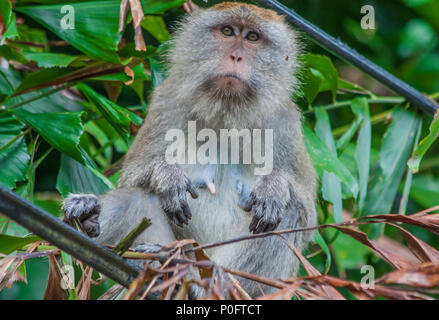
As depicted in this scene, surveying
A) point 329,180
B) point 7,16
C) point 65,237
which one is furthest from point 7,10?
point 329,180

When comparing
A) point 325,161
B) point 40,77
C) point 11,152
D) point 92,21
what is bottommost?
point 325,161

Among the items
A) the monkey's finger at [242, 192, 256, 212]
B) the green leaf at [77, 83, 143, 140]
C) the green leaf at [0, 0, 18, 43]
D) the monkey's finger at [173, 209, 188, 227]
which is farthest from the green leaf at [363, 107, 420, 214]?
the green leaf at [0, 0, 18, 43]

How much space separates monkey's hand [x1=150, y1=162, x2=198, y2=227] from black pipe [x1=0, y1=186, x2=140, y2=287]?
3.85 ft

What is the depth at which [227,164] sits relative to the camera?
3.89 metres

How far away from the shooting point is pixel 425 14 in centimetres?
778

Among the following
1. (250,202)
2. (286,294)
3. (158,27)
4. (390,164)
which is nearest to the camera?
(286,294)

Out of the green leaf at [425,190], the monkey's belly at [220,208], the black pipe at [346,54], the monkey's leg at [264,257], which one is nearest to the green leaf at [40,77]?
the monkey's belly at [220,208]

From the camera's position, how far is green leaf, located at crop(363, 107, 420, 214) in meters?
4.43

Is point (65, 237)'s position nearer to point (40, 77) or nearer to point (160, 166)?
point (160, 166)

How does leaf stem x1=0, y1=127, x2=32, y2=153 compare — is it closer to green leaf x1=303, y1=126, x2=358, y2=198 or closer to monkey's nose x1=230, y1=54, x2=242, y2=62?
monkey's nose x1=230, y1=54, x2=242, y2=62

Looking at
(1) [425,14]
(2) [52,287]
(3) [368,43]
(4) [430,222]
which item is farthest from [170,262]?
(1) [425,14]

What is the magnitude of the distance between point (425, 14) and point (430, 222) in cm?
612

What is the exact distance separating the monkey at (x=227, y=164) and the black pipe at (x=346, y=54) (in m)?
0.09

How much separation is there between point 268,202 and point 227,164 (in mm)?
559
